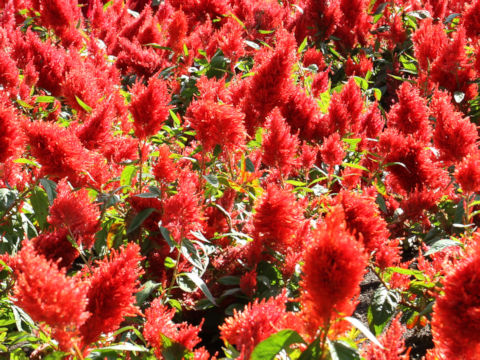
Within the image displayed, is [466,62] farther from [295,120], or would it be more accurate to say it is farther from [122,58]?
[122,58]

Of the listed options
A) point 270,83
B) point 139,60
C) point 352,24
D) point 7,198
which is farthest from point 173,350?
point 352,24

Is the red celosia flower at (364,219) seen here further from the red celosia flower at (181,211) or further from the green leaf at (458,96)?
the green leaf at (458,96)

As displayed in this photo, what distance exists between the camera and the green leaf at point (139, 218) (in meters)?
2.27

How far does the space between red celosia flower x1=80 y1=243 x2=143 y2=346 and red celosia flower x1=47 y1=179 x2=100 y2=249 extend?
516 mm

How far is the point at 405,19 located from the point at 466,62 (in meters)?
1.90

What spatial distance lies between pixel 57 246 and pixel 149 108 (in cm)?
62

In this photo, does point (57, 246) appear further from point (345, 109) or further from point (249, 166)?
point (345, 109)

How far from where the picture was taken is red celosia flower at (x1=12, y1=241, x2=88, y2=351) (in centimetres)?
111

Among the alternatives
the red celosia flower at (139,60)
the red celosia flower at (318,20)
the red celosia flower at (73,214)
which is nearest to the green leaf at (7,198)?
the red celosia flower at (73,214)

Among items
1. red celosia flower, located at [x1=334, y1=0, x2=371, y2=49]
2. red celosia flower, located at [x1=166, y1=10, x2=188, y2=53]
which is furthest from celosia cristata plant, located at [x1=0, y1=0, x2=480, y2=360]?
red celosia flower, located at [x1=334, y1=0, x2=371, y2=49]

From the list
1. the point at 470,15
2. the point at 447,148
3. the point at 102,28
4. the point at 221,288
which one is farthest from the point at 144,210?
the point at 102,28

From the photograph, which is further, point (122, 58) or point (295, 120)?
point (122, 58)

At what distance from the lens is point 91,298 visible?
1.34 metres

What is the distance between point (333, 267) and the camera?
1.09 metres
